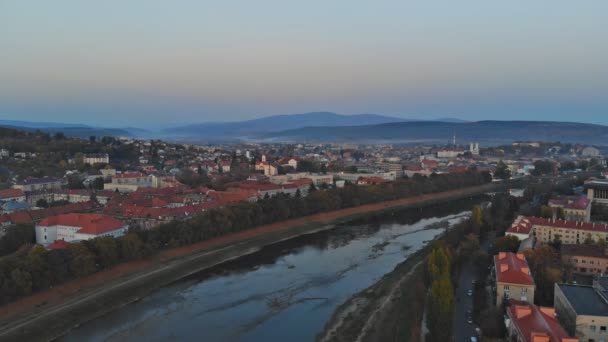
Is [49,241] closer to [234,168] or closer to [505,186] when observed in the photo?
[234,168]

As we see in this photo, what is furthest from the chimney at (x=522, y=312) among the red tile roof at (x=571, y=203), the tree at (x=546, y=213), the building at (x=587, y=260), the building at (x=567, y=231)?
the red tile roof at (x=571, y=203)

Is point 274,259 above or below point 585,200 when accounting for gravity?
below

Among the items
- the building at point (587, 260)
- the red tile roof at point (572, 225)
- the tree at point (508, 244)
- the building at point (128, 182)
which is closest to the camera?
the building at point (587, 260)

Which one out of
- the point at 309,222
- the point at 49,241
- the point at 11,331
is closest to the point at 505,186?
the point at 309,222

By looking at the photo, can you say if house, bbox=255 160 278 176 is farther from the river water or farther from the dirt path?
the dirt path

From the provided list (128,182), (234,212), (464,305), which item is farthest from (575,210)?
(128,182)

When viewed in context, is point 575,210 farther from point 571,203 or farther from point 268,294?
point 268,294

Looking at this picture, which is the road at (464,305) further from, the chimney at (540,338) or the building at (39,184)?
the building at (39,184)
